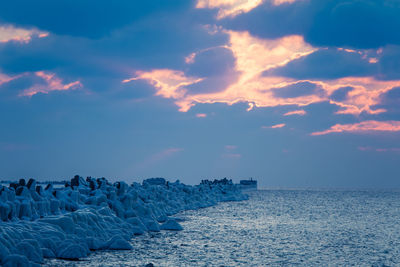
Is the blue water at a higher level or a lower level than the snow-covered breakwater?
lower

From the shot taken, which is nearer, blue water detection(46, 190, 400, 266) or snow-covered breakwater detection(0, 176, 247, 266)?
snow-covered breakwater detection(0, 176, 247, 266)

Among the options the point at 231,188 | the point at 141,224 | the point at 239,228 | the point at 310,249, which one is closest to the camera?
the point at 310,249

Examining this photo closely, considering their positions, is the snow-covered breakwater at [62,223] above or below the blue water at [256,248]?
above

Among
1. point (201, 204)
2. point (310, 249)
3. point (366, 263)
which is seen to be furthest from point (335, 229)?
point (201, 204)

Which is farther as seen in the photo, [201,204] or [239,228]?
[201,204]

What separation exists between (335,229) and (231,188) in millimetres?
45965

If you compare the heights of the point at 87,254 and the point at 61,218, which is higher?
the point at 61,218

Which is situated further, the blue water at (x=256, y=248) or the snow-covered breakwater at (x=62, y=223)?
the blue water at (x=256, y=248)

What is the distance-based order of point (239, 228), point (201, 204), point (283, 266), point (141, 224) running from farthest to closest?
point (201, 204) → point (239, 228) → point (141, 224) → point (283, 266)

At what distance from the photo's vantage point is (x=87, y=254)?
10219 mm

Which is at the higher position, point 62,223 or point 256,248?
point 62,223

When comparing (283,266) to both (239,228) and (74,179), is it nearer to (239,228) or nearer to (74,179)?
(239,228)

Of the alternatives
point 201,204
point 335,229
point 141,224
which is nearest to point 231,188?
point 201,204

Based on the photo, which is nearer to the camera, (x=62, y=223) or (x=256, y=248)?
(x=62, y=223)
